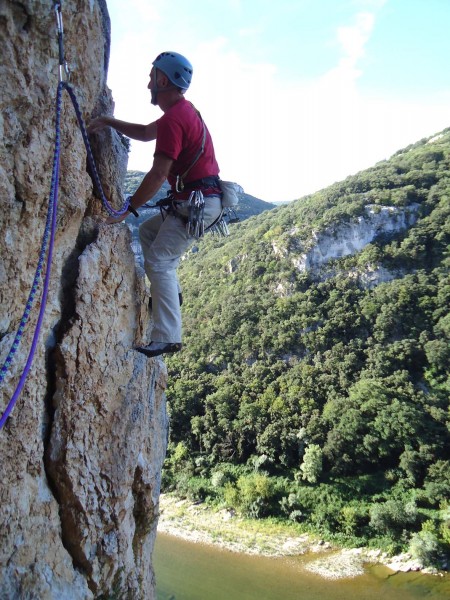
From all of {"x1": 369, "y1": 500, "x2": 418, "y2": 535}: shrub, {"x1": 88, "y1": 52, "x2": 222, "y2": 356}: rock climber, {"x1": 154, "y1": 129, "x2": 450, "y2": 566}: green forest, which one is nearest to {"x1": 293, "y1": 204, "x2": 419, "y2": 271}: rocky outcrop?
{"x1": 154, "y1": 129, "x2": 450, "y2": 566}: green forest

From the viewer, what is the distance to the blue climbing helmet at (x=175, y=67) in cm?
351

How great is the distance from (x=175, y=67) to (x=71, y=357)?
7.53ft

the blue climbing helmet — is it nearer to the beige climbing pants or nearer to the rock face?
the rock face

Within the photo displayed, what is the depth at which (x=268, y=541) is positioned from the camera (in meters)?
25.4

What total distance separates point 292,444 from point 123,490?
3439 centimetres

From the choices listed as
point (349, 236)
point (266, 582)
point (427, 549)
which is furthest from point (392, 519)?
point (349, 236)

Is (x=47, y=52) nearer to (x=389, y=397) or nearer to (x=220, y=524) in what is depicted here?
(x=220, y=524)

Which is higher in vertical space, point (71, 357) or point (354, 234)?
point (354, 234)

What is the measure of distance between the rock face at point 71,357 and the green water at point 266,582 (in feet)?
60.9

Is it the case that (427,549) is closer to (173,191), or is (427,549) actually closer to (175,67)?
(173,191)

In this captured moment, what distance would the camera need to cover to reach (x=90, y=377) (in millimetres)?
3164

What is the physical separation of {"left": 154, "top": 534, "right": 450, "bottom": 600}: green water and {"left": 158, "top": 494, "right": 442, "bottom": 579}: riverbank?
0.60 metres

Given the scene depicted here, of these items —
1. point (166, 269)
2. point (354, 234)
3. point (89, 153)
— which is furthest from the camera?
point (354, 234)

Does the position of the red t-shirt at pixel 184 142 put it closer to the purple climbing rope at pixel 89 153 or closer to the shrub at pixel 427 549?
the purple climbing rope at pixel 89 153
